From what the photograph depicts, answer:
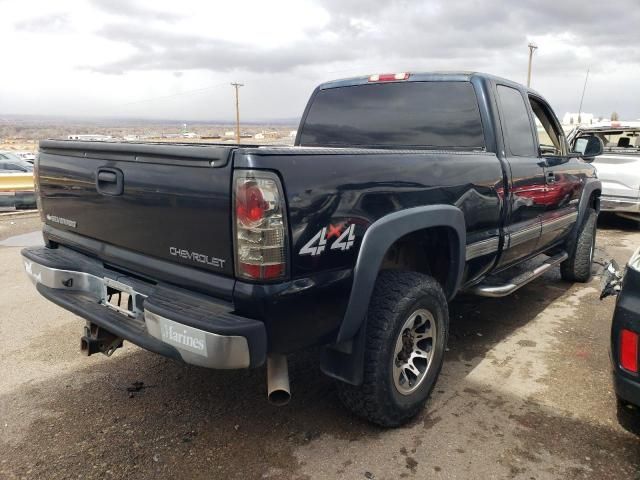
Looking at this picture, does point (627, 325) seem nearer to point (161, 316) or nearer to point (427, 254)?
point (427, 254)

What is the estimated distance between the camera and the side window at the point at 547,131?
4729 mm

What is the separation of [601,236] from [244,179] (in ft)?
27.5

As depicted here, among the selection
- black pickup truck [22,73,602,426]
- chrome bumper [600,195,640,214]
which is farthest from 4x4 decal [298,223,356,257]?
chrome bumper [600,195,640,214]

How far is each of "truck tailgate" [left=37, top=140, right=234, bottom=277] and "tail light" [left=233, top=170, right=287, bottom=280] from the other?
63 mm

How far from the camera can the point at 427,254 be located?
3371mm

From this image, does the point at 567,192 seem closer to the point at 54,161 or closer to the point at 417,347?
the point at 417,347

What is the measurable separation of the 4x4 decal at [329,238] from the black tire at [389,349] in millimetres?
473

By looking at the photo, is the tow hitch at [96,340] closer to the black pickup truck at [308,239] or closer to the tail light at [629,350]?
the black pickup truck at [308,239]

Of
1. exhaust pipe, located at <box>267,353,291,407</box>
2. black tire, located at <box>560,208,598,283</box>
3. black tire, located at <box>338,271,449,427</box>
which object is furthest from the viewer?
black tire, located at <box>560,208,598,283</box>

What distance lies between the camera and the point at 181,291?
7.93 feet

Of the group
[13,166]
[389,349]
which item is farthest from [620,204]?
[13,166]

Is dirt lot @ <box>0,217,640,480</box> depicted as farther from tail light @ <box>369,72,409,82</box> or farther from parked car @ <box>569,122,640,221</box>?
parked car @ <box>569,122,640,221</box>

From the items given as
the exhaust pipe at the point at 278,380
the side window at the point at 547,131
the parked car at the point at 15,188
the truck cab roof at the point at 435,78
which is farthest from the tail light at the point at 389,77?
the parked car at the point at 15,188

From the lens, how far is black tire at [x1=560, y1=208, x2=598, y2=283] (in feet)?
18.4
